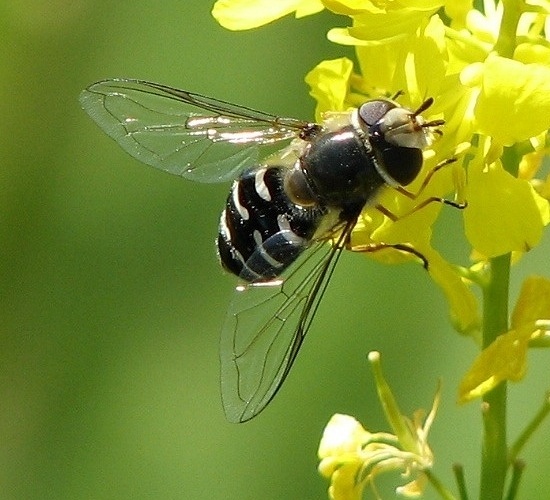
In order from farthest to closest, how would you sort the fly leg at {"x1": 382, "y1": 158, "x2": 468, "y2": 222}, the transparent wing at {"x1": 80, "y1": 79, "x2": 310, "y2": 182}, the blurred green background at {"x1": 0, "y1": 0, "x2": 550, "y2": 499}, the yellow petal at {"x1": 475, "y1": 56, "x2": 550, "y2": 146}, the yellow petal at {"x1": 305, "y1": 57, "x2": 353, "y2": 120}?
the blurred green background at {"x1": 0, "y1": 0, "x2": 550, "y2": 499}, the transparent wing at {"x1": 80, "y1": 79, "x2": 310, "y2": 182}, the yellow petal at {"x1": 305, "y1": 57, "x2": 353, "y2": 120}, the fly leg at {"x1": 382, "y1": 158, "x2": 468, "y2": 222}, the yellow petal at {"x1": 475, "y1": 56, "x2": 550, "y2": 146}

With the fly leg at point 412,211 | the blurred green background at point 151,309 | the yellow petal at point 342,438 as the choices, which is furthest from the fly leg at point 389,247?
the blurred green background at point 151,309

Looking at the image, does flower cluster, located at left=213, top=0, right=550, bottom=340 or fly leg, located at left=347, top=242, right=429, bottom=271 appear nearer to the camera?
flower cluster, located at left=213, top=0, right=550, bottom=340

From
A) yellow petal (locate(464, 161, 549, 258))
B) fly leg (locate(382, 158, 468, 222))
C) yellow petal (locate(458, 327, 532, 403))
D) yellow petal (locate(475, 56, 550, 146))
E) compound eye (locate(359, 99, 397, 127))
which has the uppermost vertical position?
compound eye (locate(359, 99, 397, 127))

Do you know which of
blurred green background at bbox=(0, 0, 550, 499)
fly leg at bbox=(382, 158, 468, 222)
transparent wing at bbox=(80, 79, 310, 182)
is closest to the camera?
fly leg at bbox=(382, 158, 468, 222)

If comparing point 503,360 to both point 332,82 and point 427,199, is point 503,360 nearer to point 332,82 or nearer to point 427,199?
point 427,199

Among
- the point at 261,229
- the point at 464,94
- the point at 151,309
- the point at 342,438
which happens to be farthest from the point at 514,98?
the point at 151,309

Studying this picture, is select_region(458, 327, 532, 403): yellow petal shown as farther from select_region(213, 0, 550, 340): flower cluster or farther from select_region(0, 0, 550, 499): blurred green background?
select_region(0, 0, 550, 499): blurred green background

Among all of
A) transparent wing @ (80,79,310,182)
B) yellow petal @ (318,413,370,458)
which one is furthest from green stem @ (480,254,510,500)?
transparent wing @ (80,79,310,182)

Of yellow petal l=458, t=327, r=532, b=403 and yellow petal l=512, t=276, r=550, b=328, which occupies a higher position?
yellow petal l=512, t=276, r=550, b=328
